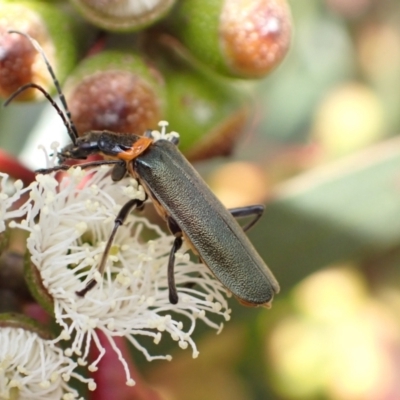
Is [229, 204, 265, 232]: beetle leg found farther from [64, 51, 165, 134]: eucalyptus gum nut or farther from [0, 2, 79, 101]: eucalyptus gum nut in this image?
[0, 2, 79, 101]: eucalyptus gum nut

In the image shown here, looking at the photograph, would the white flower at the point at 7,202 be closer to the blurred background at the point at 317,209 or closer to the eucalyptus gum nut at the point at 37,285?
the eucalyptus gum nut at the point at 37,285

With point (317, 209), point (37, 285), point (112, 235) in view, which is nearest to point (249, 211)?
point (317, 209)

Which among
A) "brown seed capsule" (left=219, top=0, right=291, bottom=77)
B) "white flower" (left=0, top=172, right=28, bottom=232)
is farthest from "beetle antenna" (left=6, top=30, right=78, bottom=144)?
"brown seed capsule" (left=219, top=0, right=291, bottom=77)

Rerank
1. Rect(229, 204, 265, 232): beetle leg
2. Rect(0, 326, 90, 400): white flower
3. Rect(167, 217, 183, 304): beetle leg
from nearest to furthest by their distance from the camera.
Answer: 1. Rect(0, 326, 90, 400): white flower
2. Rect(167, 217, 183, 304): beetle leg
3. Rect(229, 204, 265, 232): beetle leg

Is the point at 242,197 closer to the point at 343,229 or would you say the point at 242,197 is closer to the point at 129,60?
the point at 343,229

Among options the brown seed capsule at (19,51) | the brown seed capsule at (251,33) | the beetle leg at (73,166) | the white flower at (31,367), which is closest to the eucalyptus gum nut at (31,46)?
the brown seed capsule at (19,51)

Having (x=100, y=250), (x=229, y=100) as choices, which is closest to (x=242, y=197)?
(x=229, y=100)
